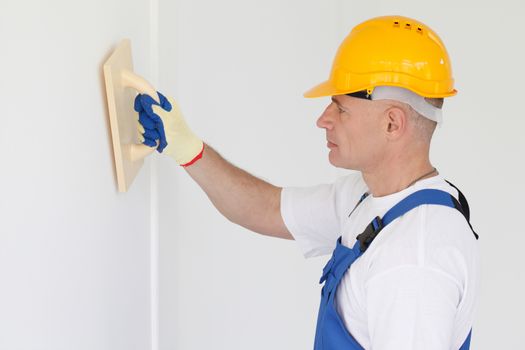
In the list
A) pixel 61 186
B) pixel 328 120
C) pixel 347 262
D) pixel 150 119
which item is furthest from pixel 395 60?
pixel 61 186

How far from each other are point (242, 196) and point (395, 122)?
62 cm

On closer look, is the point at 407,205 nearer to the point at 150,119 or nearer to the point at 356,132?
the point at 356,132

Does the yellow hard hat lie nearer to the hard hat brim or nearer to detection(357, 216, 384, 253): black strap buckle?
the hard hat brim

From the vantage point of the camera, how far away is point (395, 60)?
6.22 feet

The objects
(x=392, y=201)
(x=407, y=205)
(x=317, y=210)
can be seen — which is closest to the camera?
(x=407, y=205)

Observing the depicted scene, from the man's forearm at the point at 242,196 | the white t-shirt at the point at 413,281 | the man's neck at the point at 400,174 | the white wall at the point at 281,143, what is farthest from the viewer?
the white wall at the point at 281,143

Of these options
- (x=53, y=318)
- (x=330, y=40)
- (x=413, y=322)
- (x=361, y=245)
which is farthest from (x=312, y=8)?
(x=53, y=318)

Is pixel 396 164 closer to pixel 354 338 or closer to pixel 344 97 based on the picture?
pixel 344 97

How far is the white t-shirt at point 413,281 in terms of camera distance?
1.67 metres

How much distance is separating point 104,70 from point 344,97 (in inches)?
25.9

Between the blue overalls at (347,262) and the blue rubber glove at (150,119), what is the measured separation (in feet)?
1.87

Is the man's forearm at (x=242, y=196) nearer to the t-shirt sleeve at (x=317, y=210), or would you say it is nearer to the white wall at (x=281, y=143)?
the t-shirt sleeve at (x=317, y=210)

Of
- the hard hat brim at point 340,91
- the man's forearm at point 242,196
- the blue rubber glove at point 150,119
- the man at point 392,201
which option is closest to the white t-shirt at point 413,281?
the man at point 392,201

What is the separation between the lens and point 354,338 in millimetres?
1912
